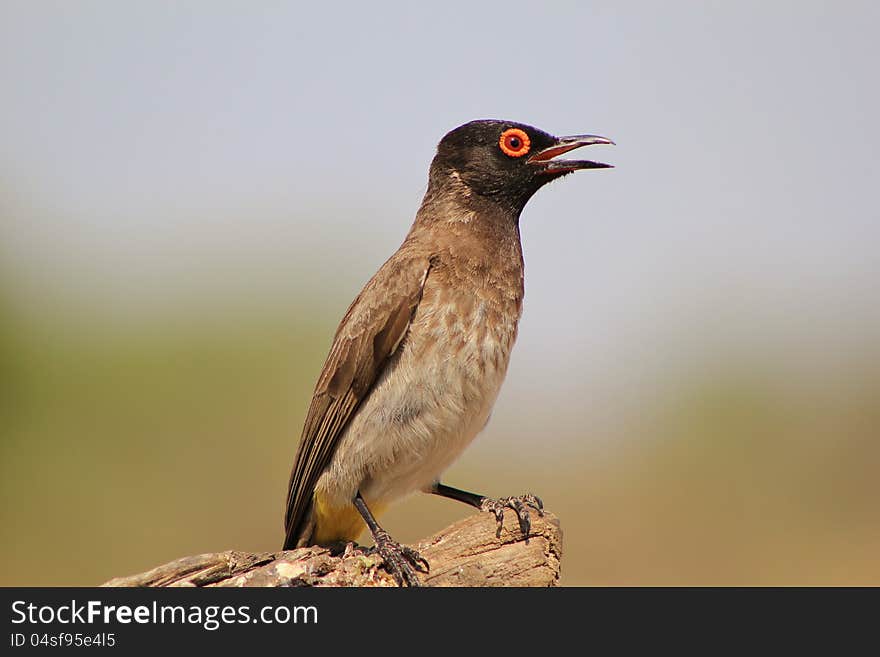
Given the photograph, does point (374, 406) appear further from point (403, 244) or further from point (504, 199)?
point (504, 199)

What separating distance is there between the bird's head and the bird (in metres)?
0.29

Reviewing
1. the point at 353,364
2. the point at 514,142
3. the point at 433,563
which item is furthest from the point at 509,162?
the point at 433,563

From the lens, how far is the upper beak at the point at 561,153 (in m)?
6.00

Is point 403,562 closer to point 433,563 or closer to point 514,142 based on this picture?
point 433,563

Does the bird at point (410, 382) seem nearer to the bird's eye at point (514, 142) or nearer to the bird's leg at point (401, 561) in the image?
the bird's leg at point (401, 561)

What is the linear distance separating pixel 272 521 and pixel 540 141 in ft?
19.8

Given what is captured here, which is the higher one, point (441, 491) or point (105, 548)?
point (105, 548)

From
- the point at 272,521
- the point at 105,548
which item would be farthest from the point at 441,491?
the point at 105,548

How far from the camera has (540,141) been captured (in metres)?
6.16

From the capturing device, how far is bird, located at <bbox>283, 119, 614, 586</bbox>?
5.19 meters

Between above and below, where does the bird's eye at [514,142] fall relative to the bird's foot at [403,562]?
above

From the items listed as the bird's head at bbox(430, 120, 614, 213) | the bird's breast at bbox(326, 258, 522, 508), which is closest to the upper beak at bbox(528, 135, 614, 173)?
the bird's head at bbox(430, 120, 614, 213)

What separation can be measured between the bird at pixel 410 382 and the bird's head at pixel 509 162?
290 millimetres


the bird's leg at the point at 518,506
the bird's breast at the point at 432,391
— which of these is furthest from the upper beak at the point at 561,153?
the bird's leg at the point at 518,506
